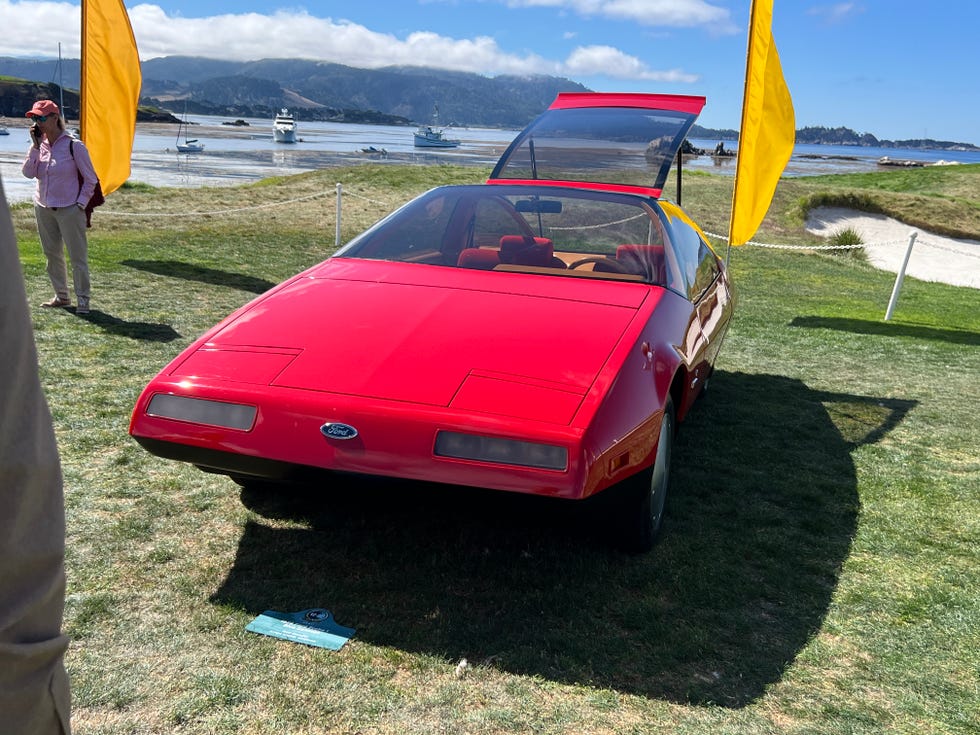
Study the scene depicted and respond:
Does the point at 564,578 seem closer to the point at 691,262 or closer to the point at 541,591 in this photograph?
the point at 541,591

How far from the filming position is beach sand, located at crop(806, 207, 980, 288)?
1783cm

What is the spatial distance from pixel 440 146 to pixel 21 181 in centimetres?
9872

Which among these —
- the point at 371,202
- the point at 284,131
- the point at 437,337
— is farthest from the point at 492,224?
the point at 284,131

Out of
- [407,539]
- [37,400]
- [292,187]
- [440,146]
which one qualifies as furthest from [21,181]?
[440,146]

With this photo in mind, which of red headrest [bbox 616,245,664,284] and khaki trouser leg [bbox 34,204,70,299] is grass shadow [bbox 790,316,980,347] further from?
khaki trouser leg [bbox 34,204,70,299]

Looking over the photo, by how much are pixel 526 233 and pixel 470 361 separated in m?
1.78

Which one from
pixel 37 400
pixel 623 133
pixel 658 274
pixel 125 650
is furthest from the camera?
pixel 623 133

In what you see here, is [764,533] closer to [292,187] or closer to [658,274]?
[658,274]

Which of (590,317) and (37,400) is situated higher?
(37,400)

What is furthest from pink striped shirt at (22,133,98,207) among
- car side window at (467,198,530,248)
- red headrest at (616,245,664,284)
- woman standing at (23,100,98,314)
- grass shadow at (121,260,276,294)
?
A: red headrest at (616,245,664,284)

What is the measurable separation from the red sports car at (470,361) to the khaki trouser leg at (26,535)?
2.08m

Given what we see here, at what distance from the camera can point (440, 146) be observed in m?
120

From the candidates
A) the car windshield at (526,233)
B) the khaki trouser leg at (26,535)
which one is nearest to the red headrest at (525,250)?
the car windshield at (526,233)

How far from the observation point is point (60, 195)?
25.0 feet
